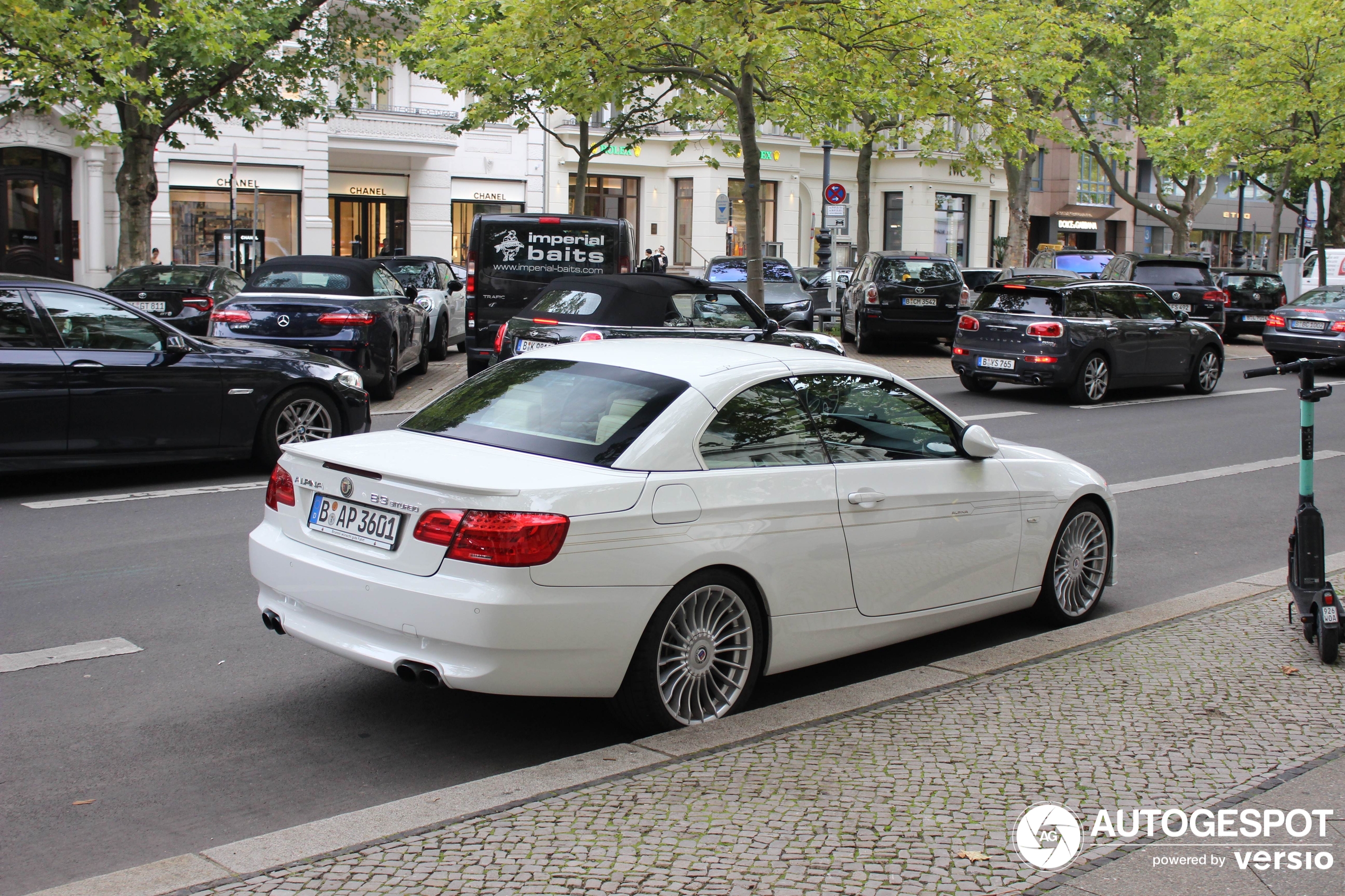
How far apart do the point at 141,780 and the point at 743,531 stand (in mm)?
2223

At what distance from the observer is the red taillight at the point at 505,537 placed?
439cm

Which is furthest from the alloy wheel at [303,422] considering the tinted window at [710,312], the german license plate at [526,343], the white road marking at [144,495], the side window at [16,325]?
the tinted window at [710,312]

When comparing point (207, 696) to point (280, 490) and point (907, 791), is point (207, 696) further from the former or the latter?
point (907, 791)

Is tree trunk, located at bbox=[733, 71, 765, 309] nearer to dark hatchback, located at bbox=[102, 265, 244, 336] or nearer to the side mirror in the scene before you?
dark hatchback, located at bbox=[102, 265, 244, 336]

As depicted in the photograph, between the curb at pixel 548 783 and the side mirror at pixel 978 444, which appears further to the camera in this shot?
the side mirror at pixel 978 444

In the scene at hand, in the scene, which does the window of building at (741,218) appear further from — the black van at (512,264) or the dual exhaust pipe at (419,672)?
the dual exhaust pipe at (419,672)

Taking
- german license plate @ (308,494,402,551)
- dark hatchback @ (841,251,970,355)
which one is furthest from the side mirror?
dark hatchback @ (841,251,970,355)

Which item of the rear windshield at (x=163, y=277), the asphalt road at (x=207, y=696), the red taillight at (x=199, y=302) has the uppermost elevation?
the rear windshield at (x=163, y=277)

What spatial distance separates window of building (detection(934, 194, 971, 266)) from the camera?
54.4 m

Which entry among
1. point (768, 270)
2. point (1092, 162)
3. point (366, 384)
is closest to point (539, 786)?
point (366, 384)

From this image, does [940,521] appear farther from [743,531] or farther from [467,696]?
[467,696]

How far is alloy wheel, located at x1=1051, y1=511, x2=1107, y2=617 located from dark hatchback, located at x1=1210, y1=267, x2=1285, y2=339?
26.6 meters

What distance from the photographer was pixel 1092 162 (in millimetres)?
63375

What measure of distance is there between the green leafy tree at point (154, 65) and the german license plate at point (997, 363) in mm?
11727
